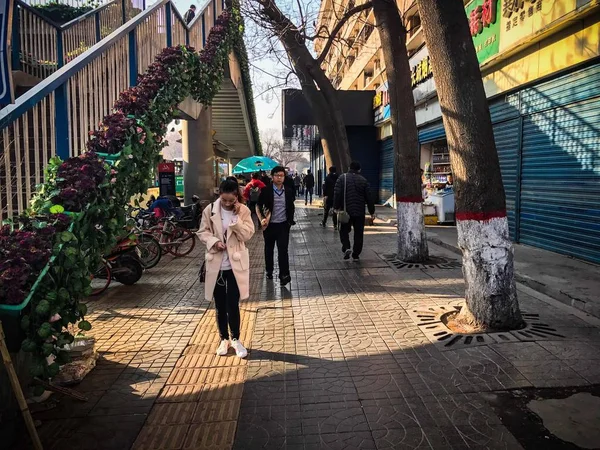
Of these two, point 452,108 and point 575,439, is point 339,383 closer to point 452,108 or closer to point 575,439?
point 575,439

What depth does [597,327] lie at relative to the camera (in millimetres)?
4930

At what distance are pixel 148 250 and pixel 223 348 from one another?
4640mm

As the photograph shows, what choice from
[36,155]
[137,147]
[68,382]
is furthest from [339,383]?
[36,155]

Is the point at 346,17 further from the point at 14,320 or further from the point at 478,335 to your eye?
the point at 14,320

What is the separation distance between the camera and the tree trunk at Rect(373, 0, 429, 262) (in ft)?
27.4

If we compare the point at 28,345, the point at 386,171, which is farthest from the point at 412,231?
the point at 386,171

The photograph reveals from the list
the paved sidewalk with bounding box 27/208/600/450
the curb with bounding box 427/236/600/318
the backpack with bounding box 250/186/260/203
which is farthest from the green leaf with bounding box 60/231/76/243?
the backpack with bounding box 250/186/260/203

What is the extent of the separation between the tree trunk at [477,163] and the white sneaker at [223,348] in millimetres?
2509

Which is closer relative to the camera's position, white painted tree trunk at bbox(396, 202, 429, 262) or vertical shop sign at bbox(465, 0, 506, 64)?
white painted tree trunk at bbox(396, 202, 429, 262)

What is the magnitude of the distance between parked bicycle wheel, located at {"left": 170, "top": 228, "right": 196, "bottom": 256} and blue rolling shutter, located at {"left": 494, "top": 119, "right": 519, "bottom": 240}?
6746 mm

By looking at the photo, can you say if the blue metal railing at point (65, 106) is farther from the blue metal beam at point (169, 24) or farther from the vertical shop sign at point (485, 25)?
the vertical shop sign at point (485, 25)

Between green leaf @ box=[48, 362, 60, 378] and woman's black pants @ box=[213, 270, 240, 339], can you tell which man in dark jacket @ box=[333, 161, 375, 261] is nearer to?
woman's black pants @ box=[213, 270, 240, 339]

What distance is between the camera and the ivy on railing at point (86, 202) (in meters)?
3.12

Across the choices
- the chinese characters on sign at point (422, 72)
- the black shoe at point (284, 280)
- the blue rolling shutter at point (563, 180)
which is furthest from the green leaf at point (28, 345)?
the chinese characters on sign at point (422, 72)
